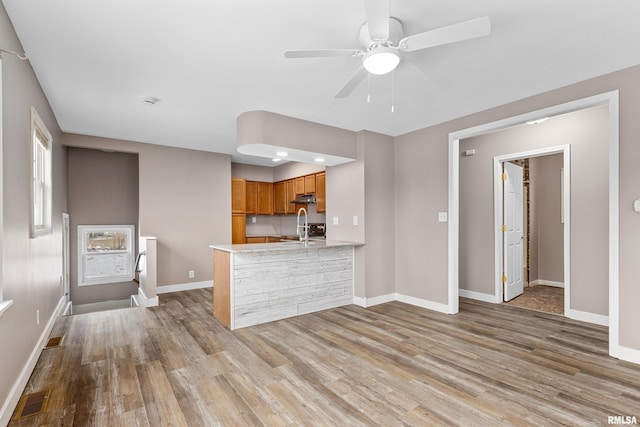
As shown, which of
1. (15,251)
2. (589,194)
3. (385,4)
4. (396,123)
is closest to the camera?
(385,4)

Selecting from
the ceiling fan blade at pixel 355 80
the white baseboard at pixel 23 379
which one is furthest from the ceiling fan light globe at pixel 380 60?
the white baseboard at pixel 23 379

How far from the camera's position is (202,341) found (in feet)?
10.9

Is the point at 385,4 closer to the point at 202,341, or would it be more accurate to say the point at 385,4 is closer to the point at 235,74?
the point at 235,74

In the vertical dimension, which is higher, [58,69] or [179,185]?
[58,69]

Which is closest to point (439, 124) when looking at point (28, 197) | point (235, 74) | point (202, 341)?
point (235, 74)

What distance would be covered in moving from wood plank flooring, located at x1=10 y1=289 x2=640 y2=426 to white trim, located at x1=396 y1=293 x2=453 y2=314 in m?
0.30

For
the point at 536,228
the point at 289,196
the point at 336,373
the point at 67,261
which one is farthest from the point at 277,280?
the point at 536,228

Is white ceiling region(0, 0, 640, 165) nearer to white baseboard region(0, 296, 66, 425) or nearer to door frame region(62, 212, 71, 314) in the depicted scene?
door frame region(62, 212, 71, 314)

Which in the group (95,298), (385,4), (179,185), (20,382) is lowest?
(95,298)

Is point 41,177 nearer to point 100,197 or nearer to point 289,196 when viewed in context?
point 100,197

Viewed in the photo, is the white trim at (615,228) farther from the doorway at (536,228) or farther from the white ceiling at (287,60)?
the doorway at (536,228)

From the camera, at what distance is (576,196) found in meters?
4.04

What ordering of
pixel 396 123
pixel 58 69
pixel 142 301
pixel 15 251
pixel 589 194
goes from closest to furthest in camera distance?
1. pixel 15 251
2. pixel 58 69
3. pixel 589 194
4. pixel 396 123
5. pixel 142 301

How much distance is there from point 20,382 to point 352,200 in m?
3.90
